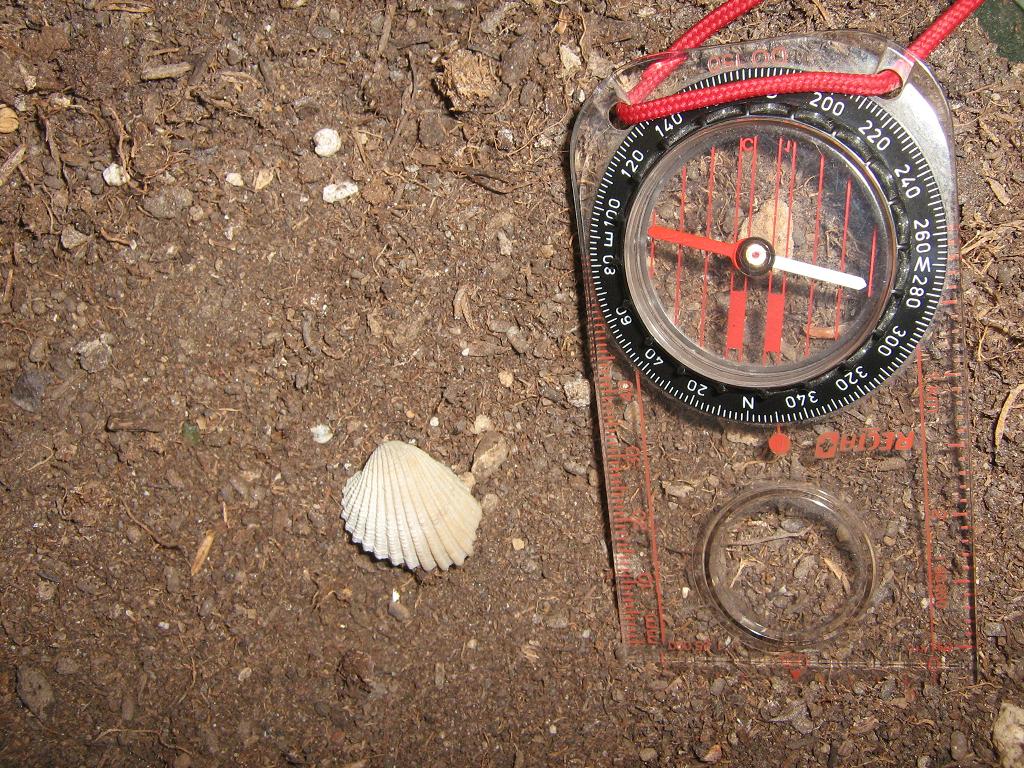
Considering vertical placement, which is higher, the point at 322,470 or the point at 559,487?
the point at 559,487

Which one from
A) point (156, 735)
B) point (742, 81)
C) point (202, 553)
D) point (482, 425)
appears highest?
point (742, 81)

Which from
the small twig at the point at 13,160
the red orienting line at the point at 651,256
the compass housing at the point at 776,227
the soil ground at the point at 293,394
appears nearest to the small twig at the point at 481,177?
the soil ground at the point at 293,394

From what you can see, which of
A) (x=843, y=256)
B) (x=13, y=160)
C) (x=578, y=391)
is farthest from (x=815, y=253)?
(x=13, y=160)

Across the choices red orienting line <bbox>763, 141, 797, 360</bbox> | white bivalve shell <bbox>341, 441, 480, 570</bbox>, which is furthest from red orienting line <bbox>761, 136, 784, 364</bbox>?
white bivalve shell <bbox>341, 441, 480, 570</bbox>

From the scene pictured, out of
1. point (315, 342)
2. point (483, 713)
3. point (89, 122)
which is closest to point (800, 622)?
point (483, 713)

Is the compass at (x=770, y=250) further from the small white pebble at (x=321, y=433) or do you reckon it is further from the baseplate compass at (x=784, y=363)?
the small white pebble at (x=321, y=433)

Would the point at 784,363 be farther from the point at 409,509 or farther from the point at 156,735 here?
the point at 156,735

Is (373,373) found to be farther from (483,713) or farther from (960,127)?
(960,127)
